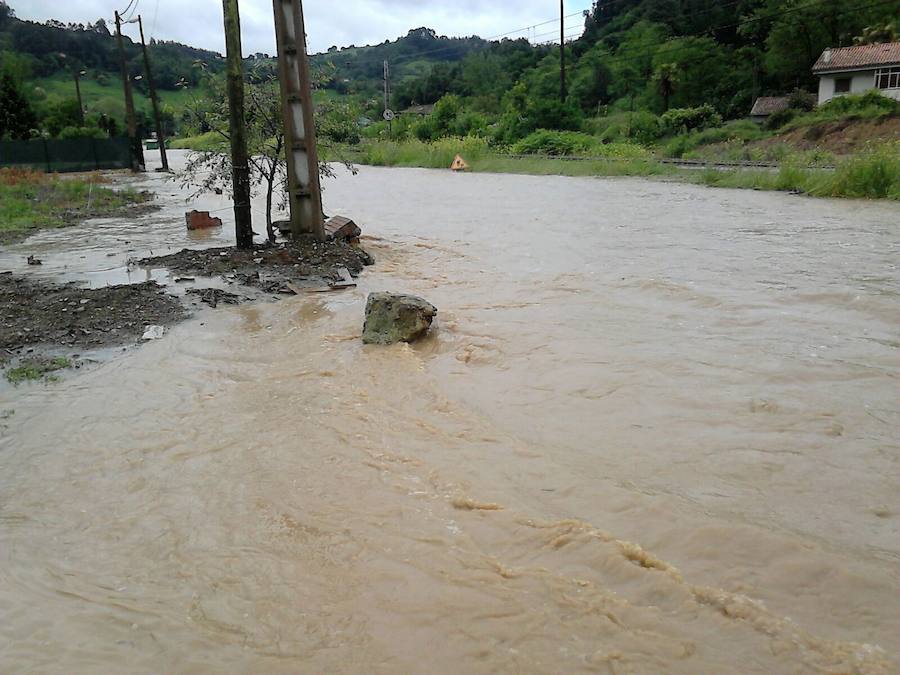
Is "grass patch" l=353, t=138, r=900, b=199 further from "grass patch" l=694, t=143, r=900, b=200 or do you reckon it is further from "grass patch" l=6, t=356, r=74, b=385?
"grass patch" l=6, t=356, r=74, b=385

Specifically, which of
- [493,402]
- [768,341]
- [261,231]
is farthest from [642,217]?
[493,402]

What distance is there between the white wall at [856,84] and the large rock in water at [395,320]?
4725 cm

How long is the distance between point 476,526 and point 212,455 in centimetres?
201

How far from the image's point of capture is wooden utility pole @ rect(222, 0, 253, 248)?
10938 mm

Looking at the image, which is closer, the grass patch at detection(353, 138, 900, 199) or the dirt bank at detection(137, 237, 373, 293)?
the dirt bank at detection(137, 237, 373, 293)

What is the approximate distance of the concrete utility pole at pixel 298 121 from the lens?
1094cm

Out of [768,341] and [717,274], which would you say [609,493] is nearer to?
[768,341]

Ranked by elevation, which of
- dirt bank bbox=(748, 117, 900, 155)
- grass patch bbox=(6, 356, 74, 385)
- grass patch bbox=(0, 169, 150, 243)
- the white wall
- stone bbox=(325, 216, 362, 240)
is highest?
the white wall

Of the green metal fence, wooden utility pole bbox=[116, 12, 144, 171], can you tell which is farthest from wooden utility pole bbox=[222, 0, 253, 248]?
wooden utility pole bbox=[116, 12, 144, 171]

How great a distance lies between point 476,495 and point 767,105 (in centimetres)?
5380

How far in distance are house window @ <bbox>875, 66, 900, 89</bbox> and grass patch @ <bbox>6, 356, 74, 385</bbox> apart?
5232 cm

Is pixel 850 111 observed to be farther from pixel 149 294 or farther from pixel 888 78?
pixel 149 294

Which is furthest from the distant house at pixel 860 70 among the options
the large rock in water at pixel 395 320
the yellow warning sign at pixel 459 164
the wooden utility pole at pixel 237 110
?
the large rock in water at pixel 395 320

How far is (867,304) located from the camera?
796cm
